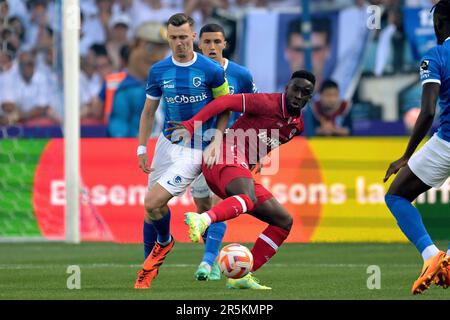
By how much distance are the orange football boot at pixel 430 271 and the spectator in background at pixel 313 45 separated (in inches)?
438

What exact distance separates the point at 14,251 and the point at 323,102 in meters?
6.05

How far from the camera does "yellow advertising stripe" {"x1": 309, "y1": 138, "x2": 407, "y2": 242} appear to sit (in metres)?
16.0

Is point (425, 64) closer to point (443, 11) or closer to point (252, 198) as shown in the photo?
point (443, 11)

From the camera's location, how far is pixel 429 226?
52.1 ft

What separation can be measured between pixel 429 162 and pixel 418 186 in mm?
242

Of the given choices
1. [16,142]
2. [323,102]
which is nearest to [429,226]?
[323,102]

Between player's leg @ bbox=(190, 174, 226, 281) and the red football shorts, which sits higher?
the red football shorts

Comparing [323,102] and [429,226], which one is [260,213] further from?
[323,102]

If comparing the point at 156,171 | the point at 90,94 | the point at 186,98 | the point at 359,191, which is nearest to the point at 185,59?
the point at 186,98

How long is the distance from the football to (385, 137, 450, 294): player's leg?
1.25 m

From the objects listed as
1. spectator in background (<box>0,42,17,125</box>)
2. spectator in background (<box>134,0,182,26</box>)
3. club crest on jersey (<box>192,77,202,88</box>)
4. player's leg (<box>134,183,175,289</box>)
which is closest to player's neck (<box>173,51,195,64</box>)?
club crest on jersey (<box>192,77,202,88</box>)

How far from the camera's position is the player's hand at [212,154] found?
10125 mm

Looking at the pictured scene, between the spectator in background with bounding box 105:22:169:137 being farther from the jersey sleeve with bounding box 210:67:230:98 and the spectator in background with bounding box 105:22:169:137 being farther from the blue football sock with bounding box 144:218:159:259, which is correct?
the jersey sleeve with bounding box 210:67:230:98

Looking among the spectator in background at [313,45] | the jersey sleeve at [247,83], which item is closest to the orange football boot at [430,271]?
the jersey sleeve at [247,83]
